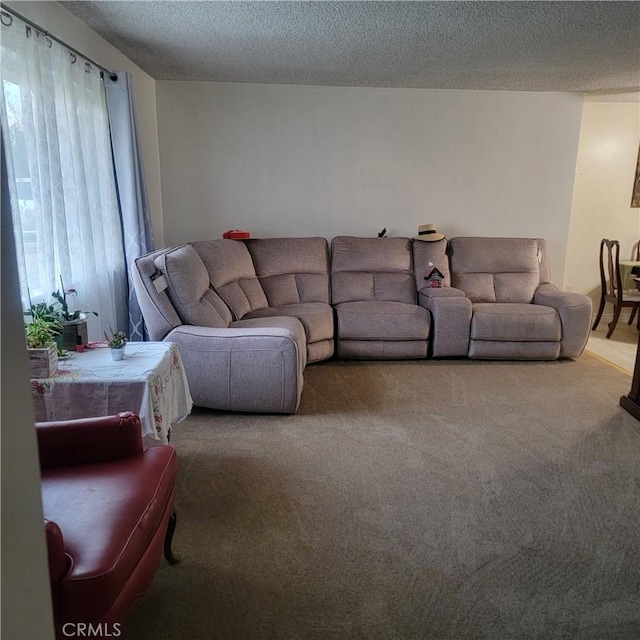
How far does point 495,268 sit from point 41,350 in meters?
3.86

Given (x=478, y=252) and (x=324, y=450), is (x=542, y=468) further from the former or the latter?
(x=478, y=252)

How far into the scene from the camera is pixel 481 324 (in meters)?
4.02

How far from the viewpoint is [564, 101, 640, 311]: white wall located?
5238 mm

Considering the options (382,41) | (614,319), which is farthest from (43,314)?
(614,319)

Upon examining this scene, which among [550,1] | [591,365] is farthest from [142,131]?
[591,365]

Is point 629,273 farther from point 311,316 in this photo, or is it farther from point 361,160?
point 311,316

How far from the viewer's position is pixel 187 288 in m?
3.09

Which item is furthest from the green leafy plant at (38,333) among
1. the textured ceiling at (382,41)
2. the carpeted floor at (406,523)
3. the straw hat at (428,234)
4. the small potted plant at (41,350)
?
the straw hat at (428,234)

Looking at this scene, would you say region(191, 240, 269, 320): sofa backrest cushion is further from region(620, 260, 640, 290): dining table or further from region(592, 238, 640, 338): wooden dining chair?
region(620, 260, 640, 290): dining table

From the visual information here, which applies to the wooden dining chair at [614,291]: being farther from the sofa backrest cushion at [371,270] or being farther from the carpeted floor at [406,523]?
the sofa backrest cushion at [371,270]

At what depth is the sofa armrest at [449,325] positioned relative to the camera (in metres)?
4.00

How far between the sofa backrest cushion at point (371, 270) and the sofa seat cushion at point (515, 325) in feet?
2.14

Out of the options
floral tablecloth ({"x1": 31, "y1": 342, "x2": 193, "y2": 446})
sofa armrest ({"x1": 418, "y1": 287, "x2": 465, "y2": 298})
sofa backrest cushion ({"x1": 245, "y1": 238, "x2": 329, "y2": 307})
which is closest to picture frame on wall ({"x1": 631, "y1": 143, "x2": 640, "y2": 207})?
sofa armrest ({"x1": 418, "y1": 287, "x2": 465, "y2": 298})

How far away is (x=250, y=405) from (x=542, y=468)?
1637 mm
